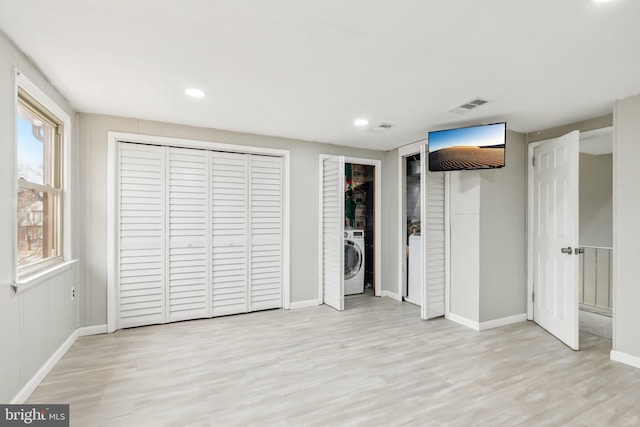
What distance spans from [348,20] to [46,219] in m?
2.93

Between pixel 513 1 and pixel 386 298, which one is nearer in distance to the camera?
pixel 513 1

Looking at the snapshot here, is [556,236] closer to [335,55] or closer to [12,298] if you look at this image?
[335,55]

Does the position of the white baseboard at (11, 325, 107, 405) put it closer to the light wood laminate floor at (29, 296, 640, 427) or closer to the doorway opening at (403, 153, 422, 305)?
the light wood laminate floor at (29, 296, 640, 427)

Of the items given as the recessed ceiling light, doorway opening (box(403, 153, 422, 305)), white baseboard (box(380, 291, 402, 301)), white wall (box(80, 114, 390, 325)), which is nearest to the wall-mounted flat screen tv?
doorway opening (box(403, 153, 422, 305))

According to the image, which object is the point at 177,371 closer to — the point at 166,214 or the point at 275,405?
the point at 275,405

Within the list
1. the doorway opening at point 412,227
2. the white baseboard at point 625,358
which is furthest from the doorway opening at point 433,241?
the white baseboard at point 625,358

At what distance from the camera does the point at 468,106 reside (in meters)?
2.90

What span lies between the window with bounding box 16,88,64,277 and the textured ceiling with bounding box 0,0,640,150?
32cm

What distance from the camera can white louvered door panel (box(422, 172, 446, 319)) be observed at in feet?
12.6

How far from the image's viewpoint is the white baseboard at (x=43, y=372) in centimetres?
203

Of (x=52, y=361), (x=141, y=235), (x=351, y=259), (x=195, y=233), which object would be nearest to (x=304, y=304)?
(x=351, y=259)

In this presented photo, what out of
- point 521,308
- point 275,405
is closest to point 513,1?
point 275,405

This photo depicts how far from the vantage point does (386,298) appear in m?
4.83

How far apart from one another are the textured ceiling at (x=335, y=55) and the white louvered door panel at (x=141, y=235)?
549 mm
